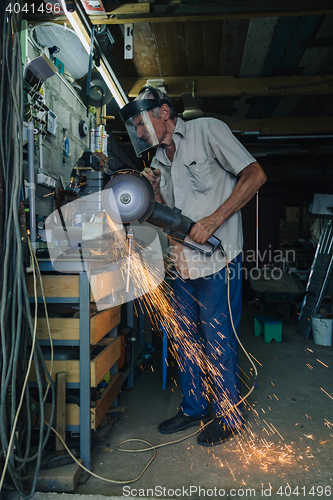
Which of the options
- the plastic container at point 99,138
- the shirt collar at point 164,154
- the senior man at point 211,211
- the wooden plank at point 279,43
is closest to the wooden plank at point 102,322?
the senior man at point 211,211

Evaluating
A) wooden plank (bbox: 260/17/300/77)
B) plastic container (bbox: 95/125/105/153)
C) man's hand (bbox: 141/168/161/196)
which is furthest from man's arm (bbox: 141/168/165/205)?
wooden plank (bbox: 260/17/300/77)

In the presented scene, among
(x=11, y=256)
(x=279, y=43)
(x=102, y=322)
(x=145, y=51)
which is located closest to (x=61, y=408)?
(x=102, y=322)

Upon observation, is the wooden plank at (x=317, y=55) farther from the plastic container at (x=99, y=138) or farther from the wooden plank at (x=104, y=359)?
the wooden plank at (x=104, y=359)

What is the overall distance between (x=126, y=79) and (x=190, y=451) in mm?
3814

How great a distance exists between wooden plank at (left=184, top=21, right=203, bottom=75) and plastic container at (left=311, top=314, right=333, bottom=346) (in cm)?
314

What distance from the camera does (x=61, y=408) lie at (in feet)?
5.17

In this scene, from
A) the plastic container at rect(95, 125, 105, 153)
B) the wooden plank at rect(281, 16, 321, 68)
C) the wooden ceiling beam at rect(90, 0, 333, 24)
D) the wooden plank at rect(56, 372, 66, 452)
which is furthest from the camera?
the plastic container at rect(95, 125, 105, 153)

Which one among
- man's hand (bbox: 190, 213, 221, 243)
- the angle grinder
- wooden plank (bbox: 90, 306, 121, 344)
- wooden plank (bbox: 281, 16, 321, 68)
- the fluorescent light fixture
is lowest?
wooden plank (bbox: 90, 306, 121, 344)

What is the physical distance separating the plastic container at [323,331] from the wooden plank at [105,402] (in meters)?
2.85

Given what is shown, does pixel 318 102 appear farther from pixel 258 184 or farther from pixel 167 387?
pixel 167 387

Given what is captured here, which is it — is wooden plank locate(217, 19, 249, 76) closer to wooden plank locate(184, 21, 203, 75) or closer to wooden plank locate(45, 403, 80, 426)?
wooden plank locate(184, 21, 203, 75)

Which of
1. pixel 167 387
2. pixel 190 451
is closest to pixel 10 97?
pixel 190 451

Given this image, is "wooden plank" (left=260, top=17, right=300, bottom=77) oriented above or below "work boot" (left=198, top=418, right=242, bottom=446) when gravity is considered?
above

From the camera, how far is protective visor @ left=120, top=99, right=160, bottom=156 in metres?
1.87
